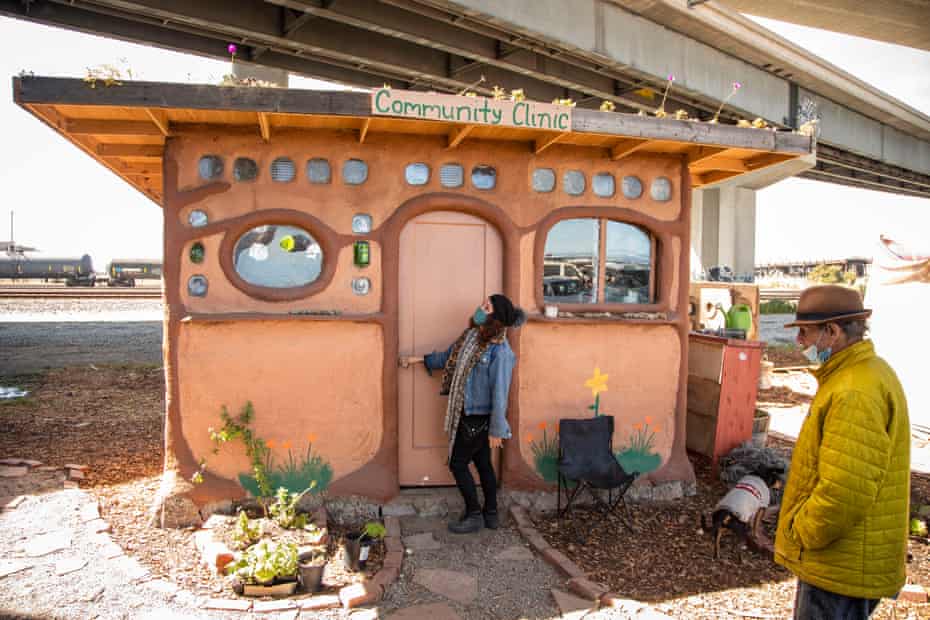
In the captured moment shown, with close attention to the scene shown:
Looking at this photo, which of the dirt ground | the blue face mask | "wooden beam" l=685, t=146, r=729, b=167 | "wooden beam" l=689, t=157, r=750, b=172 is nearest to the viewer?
the blue face mask

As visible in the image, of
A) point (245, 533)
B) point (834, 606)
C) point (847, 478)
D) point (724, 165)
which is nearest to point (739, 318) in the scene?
point (724, 165)

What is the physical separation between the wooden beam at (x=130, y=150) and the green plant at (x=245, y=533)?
3.37m

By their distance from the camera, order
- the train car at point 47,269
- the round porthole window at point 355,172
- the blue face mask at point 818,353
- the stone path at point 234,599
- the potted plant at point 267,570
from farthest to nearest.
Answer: the train car at point 47,269, the round porthole window at point 355,172, the potted plant at point 267,570, the stone path at point 234,599, the blue face mask at point 818,353

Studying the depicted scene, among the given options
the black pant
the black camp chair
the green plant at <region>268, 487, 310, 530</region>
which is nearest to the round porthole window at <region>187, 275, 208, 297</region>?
the green plant at <region>268, 487, 310, 530</region>

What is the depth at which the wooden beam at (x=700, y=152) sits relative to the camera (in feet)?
19.1

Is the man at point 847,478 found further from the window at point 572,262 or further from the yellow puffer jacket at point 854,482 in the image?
the window at point 572,262

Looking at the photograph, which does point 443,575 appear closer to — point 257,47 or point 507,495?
point 507,495

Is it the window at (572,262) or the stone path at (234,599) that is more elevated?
the window at (572,262)

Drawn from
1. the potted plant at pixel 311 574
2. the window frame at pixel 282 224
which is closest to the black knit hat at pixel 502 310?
the window frame at pixel 282 224

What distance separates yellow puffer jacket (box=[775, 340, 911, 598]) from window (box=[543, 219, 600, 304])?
337 cm

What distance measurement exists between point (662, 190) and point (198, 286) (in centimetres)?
435

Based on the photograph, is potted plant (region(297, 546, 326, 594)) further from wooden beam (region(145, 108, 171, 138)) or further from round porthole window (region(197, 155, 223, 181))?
wooden beam (region(145, 108, 171, 138))

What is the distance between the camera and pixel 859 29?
1347 cm

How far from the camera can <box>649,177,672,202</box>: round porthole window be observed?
6.14 metres
